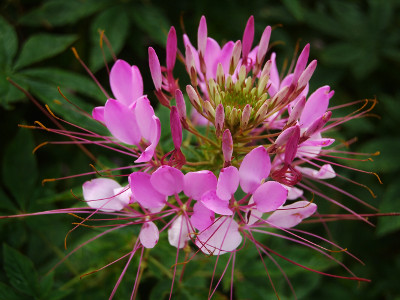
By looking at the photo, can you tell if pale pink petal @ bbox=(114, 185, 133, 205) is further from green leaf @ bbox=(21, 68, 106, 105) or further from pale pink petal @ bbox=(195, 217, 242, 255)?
green leaf @ bbox=(21, 68, 106, 105)

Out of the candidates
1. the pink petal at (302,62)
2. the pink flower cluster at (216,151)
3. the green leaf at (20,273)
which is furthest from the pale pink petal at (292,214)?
the green leaf at (20,273)

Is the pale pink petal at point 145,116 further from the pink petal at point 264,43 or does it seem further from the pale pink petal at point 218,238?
the pink petal at point 264,43

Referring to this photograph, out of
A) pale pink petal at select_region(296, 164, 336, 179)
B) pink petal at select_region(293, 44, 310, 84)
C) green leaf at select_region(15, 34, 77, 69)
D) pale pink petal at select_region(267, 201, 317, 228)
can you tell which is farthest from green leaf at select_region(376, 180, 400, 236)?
green leaf at select_region(15, 34, 77, 69)

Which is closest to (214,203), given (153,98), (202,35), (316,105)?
(316,105)

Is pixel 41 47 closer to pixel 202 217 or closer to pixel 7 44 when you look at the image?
pixel 7 44

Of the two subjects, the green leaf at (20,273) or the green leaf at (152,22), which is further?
the green leaf at (152,22)
